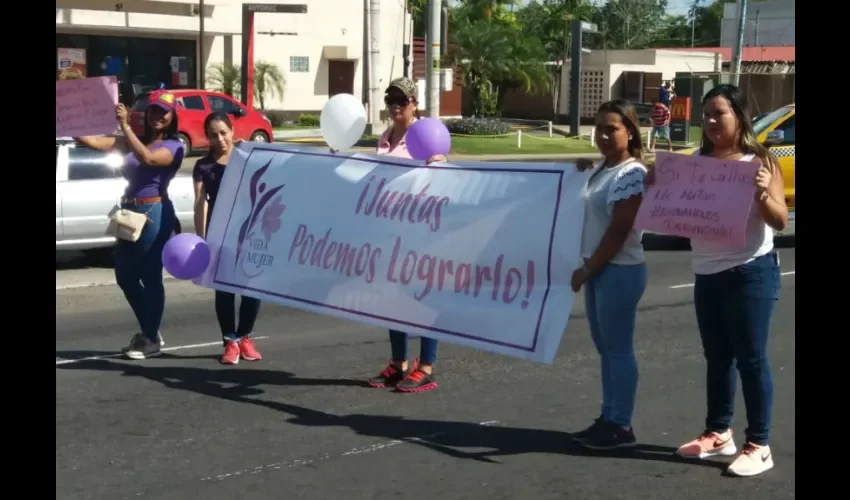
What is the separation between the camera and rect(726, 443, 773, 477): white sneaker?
5.40 meters

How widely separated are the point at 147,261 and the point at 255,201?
113cm

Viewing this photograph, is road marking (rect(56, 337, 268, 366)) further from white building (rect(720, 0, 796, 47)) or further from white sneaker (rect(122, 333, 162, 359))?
white building (rect(720, 0, 796, 47))

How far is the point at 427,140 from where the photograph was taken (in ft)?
20.8

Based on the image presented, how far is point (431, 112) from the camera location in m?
22.4

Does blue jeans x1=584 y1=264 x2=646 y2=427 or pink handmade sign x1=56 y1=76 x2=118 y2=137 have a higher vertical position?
pink handmade sign x1=56 y1=76 x2=118 y2=137

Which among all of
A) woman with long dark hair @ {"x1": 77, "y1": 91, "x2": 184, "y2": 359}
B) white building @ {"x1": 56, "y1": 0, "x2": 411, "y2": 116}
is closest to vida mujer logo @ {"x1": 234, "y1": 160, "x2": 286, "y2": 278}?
woman with long dark hair @ {"x1": 77, "y1": 91, "x2": 184, "y2": 359}

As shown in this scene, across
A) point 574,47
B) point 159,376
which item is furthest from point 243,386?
point 574,47

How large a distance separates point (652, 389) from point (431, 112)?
51.4ft

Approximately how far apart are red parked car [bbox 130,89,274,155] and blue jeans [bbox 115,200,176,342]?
1903 cm

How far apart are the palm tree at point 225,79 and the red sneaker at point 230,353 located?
95.9 feet

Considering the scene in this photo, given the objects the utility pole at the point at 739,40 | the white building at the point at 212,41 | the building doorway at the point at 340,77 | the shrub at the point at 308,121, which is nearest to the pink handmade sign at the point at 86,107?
the utility pole at the point at 739,40
